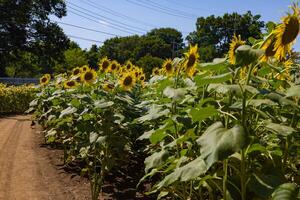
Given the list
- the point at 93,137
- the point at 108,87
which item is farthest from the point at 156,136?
the point at 108,87

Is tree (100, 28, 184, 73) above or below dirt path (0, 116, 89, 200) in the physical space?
above

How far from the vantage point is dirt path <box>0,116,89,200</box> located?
497 centimetres

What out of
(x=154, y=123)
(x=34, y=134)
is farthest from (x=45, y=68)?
(x=154, y=123)

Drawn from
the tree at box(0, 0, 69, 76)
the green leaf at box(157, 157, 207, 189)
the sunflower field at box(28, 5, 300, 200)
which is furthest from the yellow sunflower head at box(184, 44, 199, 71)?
the tree at box(0, 0, 69, 76)

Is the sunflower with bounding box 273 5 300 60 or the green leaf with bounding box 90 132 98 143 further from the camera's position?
the green leaf with bounding box 90 132 98 143

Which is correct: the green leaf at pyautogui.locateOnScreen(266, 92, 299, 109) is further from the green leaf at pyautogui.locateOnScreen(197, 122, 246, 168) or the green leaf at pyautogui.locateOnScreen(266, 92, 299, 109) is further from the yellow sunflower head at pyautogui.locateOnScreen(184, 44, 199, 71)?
the yellow sunflower head at pyautogui.locateOnScreen(184, 44, 199, 71)

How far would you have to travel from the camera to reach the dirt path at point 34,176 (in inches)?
196

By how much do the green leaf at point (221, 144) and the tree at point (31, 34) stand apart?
118 ft

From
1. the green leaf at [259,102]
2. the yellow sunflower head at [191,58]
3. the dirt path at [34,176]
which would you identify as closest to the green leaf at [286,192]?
the green leaf at [259,102]

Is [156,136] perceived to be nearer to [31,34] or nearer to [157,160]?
[157,160]

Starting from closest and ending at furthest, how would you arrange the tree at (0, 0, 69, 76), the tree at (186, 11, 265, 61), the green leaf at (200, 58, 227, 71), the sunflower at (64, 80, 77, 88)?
the green leaf at (200, 58, 227, 71) → the sunflower at (64, 80, 77, 88) → the tree at (0, 0, 69, 76) → the tree at (186, 11, 265, 61)

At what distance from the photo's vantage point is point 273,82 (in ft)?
9.03

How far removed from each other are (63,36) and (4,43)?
452 centimetres

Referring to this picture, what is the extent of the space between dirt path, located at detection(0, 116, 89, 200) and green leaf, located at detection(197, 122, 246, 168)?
324 cm
